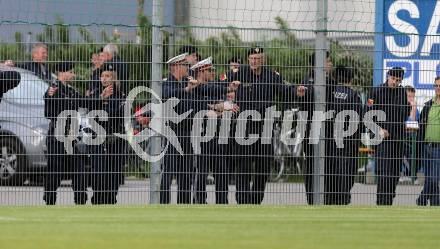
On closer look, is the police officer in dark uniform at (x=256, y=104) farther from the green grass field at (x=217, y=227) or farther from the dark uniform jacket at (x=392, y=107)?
the green grass field at (x=217, y=227)

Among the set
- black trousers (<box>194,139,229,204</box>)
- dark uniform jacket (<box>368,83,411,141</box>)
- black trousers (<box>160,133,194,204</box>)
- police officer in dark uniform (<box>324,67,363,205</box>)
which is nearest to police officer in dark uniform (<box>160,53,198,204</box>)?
black trousers (<box>160,133,194,204</box>)

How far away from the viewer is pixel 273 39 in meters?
14.5

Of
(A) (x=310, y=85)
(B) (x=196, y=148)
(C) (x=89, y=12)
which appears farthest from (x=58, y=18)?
(A) (x=310, y=85)

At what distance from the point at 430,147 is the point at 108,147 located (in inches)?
162

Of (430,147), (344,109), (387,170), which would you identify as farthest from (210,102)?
(430,147)

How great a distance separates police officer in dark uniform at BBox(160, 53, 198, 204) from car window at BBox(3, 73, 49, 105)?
57.6 inches

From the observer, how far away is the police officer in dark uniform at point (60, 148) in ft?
46.3

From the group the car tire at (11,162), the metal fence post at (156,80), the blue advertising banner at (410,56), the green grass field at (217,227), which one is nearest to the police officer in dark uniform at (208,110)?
the metal fence post at (156,80)

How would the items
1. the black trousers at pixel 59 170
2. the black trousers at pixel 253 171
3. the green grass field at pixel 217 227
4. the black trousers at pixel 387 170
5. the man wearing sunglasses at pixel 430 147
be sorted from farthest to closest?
the man wearing sunglasses at pixel 430 147 → the black trousers at pixel 387 170 → the black trousers at pixel 253 171 → the black trousers at pixel 59 170 → the green grass field at pixel 217 227

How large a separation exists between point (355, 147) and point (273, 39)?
66.1 inches

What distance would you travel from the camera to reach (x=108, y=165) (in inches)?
558

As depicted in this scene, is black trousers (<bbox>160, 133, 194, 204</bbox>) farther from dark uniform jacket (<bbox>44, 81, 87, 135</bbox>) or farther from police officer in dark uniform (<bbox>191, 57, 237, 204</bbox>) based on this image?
dark uniform jacket (<bbox>44, 81, 87, 135</bbox>)

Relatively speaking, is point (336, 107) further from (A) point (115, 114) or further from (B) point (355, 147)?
(A) point (115, 114)

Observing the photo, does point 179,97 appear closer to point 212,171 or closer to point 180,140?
point 180,140
